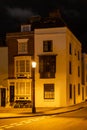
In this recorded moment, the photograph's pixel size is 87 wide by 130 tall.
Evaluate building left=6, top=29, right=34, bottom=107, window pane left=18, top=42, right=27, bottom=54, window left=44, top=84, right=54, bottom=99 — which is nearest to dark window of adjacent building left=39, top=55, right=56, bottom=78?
window left=44, top=84, right=54, bottom=99

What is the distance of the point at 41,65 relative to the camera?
155 ft

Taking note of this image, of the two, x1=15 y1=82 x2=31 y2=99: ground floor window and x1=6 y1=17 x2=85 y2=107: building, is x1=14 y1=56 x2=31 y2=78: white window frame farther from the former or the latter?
x1=15 y1=82 x2=31 y2=99: ground floor window

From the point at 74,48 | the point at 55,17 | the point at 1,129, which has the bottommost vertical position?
the point at 1,129

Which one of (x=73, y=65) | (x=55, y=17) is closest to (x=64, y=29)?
(x=55, y=17)

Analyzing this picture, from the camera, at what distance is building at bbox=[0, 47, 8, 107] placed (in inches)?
1900

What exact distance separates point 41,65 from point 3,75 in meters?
5.14

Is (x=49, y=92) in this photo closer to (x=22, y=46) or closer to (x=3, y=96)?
(x=3, y=96)

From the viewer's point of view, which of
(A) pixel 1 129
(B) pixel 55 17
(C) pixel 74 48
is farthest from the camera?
(C) pixel 74 48

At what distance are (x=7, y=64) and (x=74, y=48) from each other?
1067 cm

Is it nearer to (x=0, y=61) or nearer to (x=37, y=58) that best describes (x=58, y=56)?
(x=37, y=58)

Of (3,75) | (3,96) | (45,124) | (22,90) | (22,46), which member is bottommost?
(45,124)

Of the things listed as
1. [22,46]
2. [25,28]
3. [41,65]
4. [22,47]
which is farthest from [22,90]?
[25,28]

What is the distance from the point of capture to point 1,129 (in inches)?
826

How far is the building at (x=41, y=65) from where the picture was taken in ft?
153
